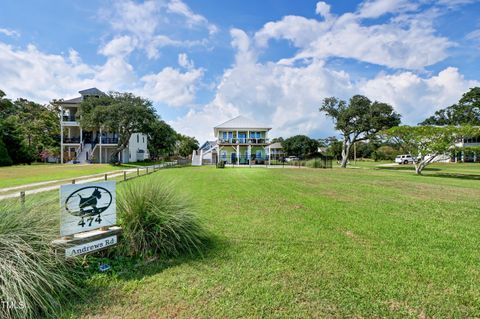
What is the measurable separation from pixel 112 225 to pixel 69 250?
68cm

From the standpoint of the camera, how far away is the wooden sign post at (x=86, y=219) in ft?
10.8

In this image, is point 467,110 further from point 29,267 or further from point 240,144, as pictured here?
point 29,267

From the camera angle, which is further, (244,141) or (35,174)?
(244,141)

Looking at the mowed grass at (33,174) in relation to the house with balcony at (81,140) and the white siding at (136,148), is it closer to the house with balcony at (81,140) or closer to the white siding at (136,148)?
the house with balcony at (81,140)

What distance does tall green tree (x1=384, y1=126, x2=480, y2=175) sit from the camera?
19.6 meters

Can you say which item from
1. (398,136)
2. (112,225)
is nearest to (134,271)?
(112,225)

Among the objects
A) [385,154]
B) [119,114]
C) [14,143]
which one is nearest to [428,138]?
[119,114]

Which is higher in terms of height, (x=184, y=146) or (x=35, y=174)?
(x=184, y=146)

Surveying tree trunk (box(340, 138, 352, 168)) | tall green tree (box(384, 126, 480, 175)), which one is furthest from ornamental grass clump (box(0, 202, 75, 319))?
tree trunk (box(340, 138, 352, 168))

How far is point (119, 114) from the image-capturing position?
26.7 m

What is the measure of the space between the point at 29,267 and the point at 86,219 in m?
0.91

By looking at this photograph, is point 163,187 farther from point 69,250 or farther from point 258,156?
point 258,156

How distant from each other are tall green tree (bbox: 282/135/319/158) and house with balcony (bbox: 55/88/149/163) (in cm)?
4227

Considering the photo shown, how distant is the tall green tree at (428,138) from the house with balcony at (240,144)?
721 inches
